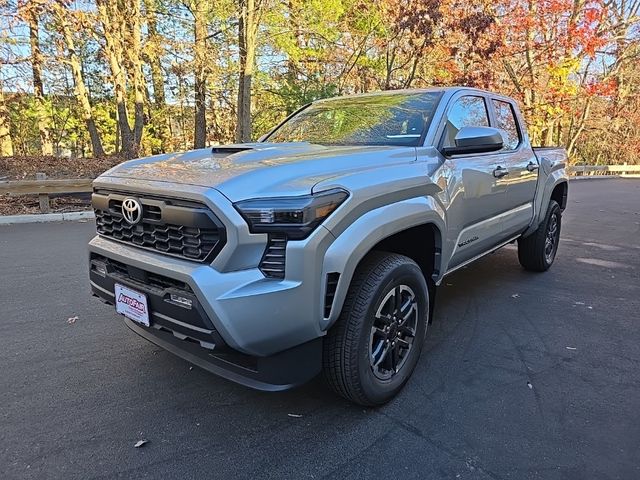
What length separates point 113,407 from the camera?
2.67 metres

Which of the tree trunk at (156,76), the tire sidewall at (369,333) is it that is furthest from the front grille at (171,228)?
the tree trunk at (156,76)

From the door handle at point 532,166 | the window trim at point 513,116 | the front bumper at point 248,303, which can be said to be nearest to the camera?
the front bumper at point 248,303

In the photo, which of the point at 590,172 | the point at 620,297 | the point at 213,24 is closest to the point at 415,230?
the point at 620,297

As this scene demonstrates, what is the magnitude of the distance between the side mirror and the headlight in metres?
1.36

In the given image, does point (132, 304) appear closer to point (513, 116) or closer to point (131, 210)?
point (131, 210)

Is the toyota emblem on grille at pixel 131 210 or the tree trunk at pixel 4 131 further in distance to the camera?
the tree trunk at pixel 4 131

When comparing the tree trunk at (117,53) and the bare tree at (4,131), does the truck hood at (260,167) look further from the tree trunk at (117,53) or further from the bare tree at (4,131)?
the bare tree at (4,131)

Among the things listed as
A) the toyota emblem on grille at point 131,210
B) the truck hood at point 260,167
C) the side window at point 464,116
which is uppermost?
the side window at point 464,116

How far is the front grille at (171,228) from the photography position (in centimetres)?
212

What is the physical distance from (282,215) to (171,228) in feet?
1.97

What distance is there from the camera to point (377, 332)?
8.66ft

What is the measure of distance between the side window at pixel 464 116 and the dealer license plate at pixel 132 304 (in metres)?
2.16

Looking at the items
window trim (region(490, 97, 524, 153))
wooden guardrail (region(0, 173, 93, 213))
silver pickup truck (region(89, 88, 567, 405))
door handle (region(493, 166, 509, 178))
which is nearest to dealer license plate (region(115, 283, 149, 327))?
silver pickup truck (region(89, 88, 567, 405))

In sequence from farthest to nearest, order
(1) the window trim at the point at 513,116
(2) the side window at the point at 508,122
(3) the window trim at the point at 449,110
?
(2) the side window at the point at 508,122
(1) the window trim at the point at 513,116
(3) the window trim at the point at 449,110
